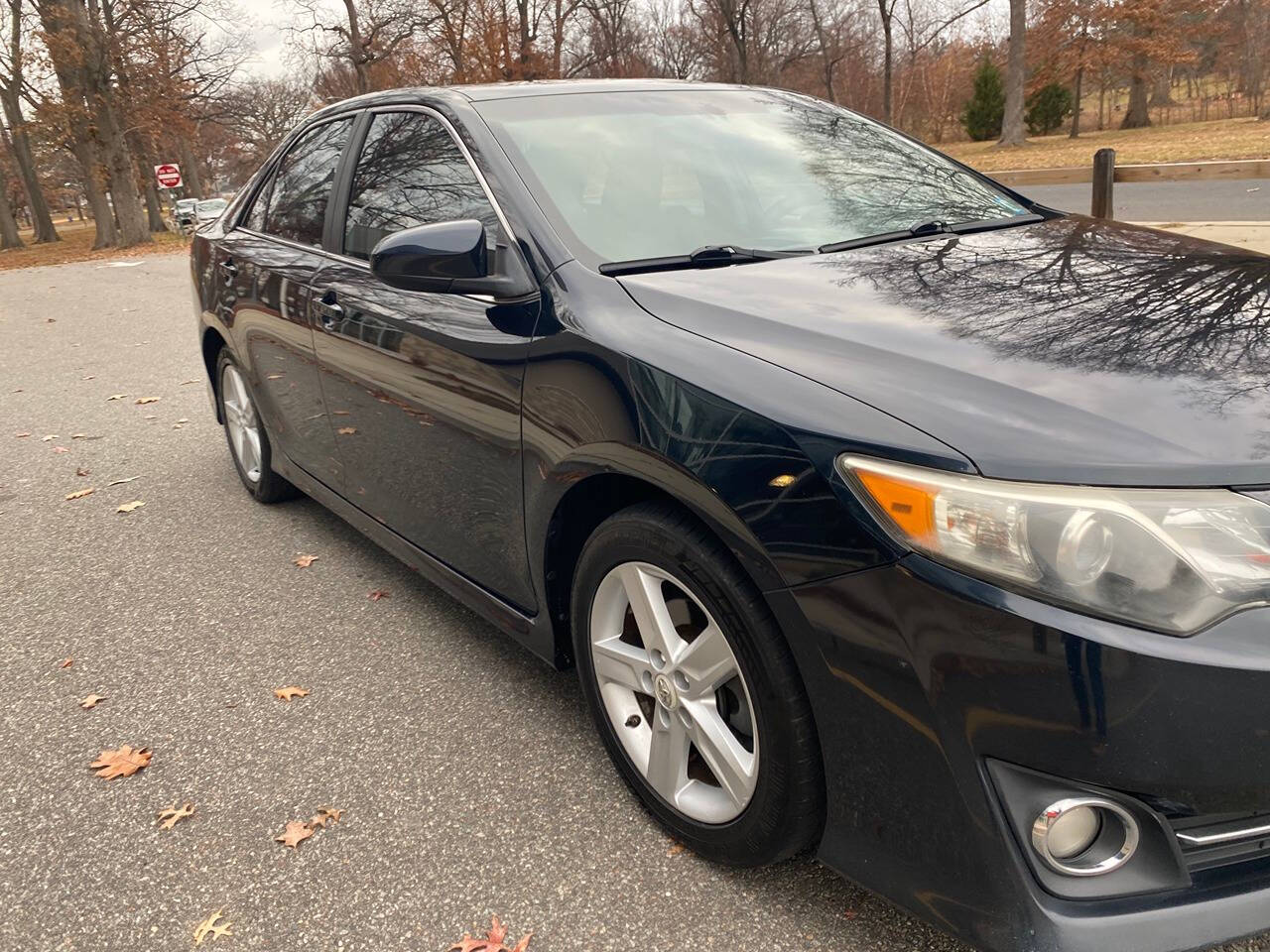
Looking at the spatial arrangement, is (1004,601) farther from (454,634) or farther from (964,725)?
(454,634)

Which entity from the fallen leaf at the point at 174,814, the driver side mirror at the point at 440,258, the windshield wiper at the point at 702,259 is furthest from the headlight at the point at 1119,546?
the fallen leaf at the point at 174,814

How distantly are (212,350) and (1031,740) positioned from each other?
4.26 m

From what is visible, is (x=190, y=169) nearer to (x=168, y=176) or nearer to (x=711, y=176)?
(x=168, y=176)

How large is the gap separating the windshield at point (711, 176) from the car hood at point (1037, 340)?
0.78 ft

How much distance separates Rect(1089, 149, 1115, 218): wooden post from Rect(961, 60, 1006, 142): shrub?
35.3 metres

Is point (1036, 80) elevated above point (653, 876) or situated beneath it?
elevated above

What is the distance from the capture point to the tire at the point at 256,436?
438 centimetres

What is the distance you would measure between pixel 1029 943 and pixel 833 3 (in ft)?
170

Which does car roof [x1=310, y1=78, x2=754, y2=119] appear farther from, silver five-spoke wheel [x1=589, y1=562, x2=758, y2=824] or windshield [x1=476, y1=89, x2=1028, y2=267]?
silver five-spoke wheel [x1=589, y1=562, x2=758, y2=824]

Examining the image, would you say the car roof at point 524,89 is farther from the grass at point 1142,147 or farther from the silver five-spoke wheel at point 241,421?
the grass at point 1142,147

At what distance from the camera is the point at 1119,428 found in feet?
4.96

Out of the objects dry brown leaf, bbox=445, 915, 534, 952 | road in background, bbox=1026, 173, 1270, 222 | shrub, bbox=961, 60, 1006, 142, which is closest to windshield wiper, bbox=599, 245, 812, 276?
dry brown leaf, bbox=445, 915, 534, 952

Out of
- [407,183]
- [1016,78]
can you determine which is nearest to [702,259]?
[407,183]

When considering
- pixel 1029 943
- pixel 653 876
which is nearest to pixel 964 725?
pixel 1029 943
